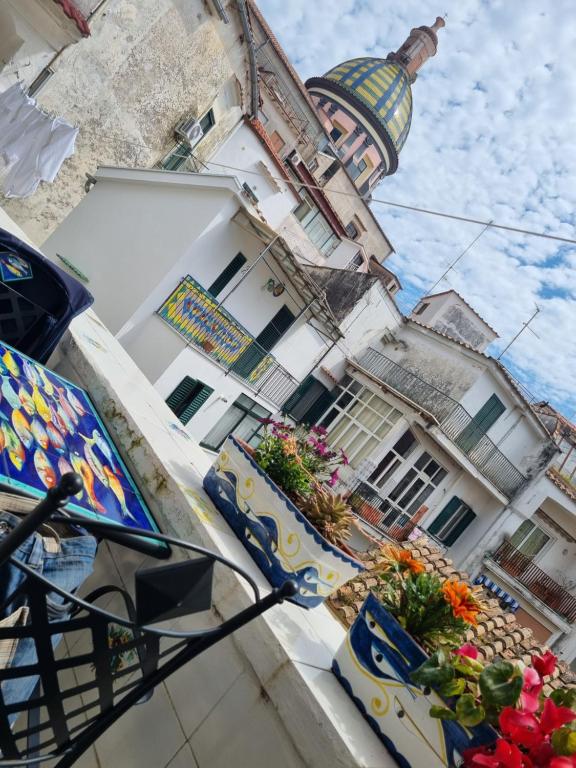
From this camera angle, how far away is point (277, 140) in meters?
22.9

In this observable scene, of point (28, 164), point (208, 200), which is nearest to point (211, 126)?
point (208, 200)

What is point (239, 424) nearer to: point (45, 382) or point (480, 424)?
point (45, 382)

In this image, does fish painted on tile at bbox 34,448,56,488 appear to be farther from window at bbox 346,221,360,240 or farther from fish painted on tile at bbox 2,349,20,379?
window at bbox 346,221,360,240

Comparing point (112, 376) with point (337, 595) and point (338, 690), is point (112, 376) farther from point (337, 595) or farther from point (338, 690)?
point (338, 690)

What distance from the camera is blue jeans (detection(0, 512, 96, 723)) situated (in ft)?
5.11

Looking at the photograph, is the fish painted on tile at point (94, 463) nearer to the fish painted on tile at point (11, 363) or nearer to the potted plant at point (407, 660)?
the fish painted on tile at point (11, 363)

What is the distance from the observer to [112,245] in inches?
499

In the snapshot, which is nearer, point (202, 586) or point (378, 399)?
point (202, 586)

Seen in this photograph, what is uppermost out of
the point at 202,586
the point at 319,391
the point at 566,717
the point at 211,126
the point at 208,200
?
the point at 211,126

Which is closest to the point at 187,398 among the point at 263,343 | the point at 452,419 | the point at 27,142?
the point at 263,343

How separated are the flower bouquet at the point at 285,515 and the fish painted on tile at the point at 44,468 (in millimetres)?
963

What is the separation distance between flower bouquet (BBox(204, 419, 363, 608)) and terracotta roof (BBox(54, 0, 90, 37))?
1013 centimetres

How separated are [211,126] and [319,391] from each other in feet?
36.5

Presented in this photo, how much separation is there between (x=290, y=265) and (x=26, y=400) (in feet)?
36.2
